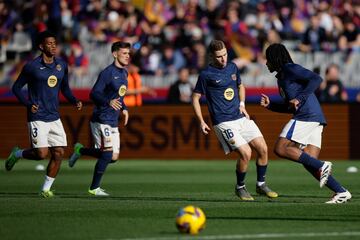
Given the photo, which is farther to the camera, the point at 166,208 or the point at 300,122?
the point at 300,122

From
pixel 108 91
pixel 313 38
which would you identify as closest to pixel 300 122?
pixel 108 91

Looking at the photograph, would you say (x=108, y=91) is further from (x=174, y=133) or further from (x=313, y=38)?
(x=313, y=38)

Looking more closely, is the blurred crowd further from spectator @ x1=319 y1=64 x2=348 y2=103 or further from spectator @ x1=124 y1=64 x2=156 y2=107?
spectator @ x1=124 y1=64 x2=156 y2=107

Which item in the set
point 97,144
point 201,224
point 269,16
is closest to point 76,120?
point 269,16

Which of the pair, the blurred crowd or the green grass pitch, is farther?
the blurred crowd

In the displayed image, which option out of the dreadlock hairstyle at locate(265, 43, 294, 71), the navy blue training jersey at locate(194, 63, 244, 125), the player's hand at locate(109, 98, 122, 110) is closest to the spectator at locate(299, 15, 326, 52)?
the player's hand at locate(109, 98, 122, 110)

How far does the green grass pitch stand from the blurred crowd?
6982 mm

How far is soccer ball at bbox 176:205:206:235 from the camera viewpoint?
1028cm

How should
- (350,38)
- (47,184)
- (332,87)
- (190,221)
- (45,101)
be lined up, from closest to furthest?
1. (190,221)
2. (47,184)
3. (45,101)
4. (332,87)
5. (350,38)

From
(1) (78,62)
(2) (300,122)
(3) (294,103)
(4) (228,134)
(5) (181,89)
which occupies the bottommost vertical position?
(5) (181,89)

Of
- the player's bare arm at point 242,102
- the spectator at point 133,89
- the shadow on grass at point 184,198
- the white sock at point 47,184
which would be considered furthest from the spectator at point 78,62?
the player's bare arm at point 242,102

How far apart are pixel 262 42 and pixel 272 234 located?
1785 centimetres

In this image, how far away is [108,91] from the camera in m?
16.0

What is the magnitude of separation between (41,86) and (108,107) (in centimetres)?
119
